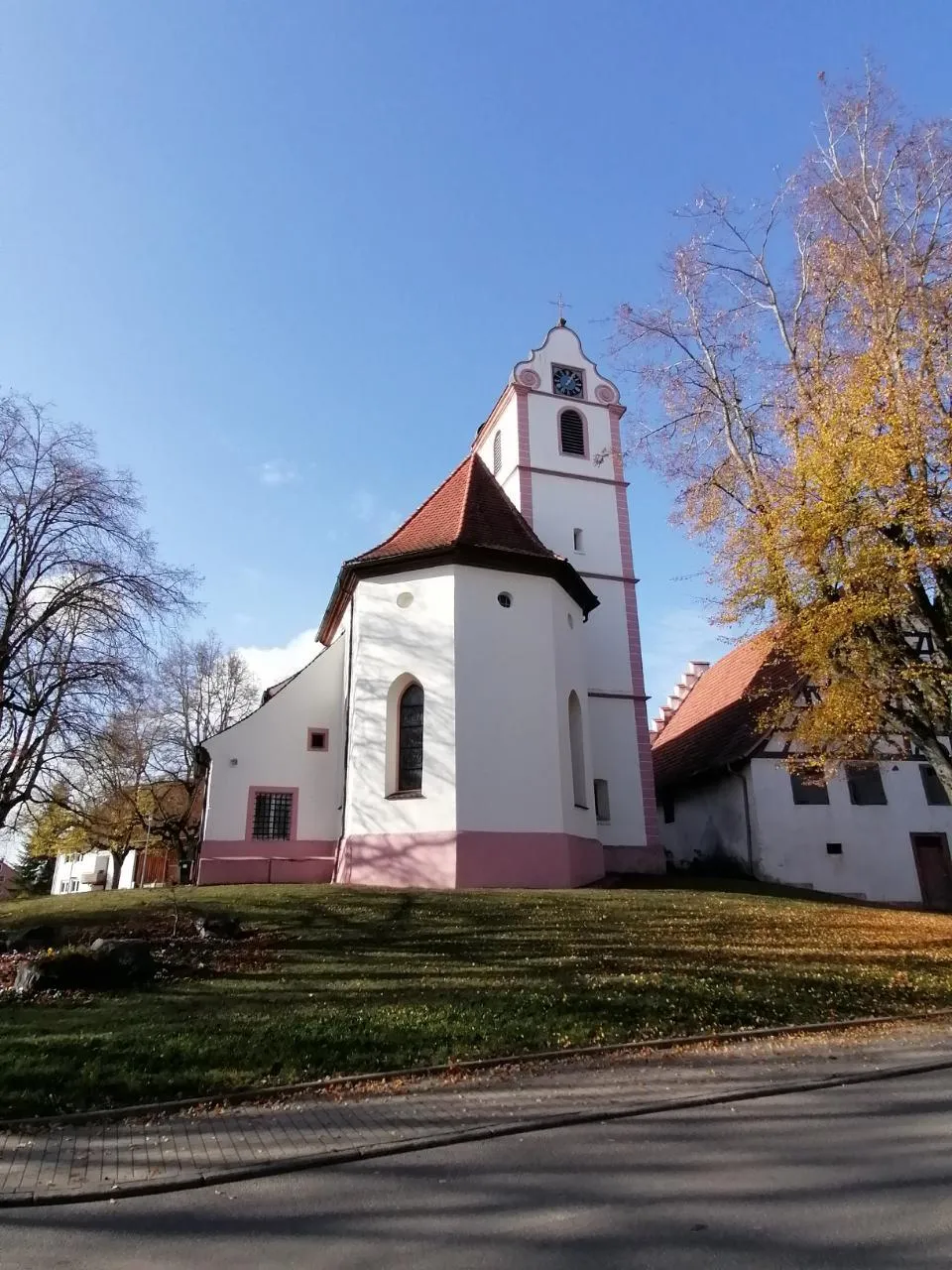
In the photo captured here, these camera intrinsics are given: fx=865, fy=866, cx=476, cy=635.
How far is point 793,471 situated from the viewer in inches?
551

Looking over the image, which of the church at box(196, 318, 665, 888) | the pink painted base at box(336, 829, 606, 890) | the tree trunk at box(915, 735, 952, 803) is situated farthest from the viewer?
the church at box(196, 318, 665, 888)

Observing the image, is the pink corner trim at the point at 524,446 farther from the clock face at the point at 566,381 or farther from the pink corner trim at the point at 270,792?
the pink corner trim at the point at 270,792

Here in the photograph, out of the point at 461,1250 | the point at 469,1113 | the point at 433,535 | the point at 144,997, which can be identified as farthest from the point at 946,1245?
the point at 433,535

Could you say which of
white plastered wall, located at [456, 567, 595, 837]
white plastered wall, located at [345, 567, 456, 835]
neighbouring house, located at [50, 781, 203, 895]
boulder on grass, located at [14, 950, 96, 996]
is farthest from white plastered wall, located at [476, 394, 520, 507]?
neighbouring house, located at [50, 781, 203, 895]

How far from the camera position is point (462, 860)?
17.8 meters

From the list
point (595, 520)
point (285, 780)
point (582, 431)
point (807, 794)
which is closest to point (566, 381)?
point (582, 431)

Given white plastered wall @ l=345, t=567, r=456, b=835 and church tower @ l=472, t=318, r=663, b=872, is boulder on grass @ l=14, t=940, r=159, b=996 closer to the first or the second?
white plastered wall @ l=345, t=567, r=456, b=835

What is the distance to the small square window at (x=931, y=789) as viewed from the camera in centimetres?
2483

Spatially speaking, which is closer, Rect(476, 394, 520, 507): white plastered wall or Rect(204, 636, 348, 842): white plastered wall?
Rect(204, 636, 348, 842): white plastered wall

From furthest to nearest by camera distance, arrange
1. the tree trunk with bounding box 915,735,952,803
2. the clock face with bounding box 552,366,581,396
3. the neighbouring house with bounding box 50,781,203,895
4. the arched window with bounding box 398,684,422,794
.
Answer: the neighbouring house with bounding box 50,781,203,895 → the clock face with bounding box 552,366,581,396 → the arched window with bounding box 398,684,422,794 → the tree trunk with bounding box 915,735,952,803

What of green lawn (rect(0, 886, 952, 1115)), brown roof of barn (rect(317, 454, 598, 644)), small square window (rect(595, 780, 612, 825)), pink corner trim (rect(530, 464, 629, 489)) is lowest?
green lawn (rect(0, 886, 952, 1115))

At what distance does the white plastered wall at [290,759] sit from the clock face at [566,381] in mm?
10600

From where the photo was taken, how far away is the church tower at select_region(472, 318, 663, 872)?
2297cm

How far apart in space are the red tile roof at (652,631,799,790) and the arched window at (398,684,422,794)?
919 cm
